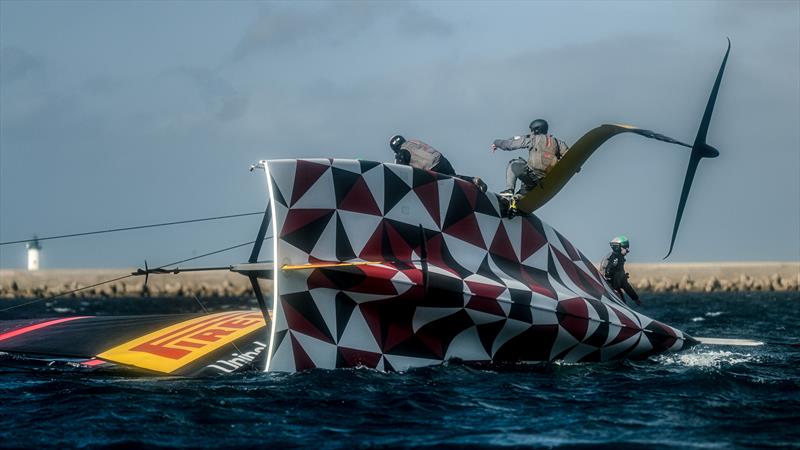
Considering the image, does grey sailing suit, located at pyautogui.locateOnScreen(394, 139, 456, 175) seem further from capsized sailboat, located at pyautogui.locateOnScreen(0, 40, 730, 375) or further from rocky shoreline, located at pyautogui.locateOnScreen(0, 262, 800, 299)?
rocky shoreline, located at pyautogui.locateOnScreen(0, 262, 800, 299)

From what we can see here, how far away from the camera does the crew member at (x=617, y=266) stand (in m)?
17.1

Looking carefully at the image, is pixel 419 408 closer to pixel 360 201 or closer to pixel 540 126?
pixel 360 201

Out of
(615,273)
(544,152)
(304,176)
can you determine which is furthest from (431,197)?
(615,273)

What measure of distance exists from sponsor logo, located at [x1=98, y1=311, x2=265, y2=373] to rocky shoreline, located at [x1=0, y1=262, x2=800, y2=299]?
5075 cm

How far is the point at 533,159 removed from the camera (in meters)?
15.1

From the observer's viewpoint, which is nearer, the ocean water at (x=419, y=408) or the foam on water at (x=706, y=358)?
the ocean water at (x=419, y=408)

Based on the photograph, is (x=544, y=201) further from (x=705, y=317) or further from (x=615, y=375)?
(x=705, y=317)

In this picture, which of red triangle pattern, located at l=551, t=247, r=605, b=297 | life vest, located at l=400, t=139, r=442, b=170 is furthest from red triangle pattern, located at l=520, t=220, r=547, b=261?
life vest, located at l=400, t=139, r=442, b=170

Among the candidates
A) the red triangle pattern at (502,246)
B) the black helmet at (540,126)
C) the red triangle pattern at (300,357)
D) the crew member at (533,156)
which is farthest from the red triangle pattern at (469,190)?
the red triangle pattern at (300,357)

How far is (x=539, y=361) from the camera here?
14336mm

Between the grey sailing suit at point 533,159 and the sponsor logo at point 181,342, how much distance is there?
4.39 meters

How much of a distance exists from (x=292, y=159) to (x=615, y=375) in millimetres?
4997

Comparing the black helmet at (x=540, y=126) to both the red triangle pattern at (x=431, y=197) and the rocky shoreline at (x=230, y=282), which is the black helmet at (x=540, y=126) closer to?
the red triangle pattern at (x=431, y=197)

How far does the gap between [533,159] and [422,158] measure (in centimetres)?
164
